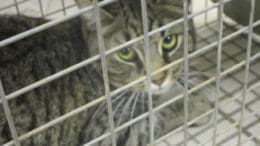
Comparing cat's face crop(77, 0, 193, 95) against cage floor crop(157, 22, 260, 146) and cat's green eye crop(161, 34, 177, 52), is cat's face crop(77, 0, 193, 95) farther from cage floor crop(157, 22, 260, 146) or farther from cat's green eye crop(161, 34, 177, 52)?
cage floor crop(157, 22, 260, 146)

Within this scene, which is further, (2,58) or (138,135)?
(138,135)

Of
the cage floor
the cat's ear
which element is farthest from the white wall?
the cat's ear

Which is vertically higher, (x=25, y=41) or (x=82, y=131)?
(x=25, y=41)

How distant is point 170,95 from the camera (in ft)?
4.61

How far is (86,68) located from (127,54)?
0.12 meters

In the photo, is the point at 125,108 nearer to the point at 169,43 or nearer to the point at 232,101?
the point at 169,43

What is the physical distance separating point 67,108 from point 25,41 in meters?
0.20

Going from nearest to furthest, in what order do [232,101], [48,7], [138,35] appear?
A: 1. [138,35]
2. [232,101]
3. [48,7]

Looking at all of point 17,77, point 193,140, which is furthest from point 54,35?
point 193,140

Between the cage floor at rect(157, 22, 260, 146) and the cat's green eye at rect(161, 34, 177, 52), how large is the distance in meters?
0.20

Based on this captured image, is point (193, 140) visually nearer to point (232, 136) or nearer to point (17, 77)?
point (232, 136)

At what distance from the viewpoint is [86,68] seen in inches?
49.8

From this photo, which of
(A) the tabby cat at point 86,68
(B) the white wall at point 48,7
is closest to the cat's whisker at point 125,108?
(A) the tabby cat at point 86,68

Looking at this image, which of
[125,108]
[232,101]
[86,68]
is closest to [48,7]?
[86,68]
